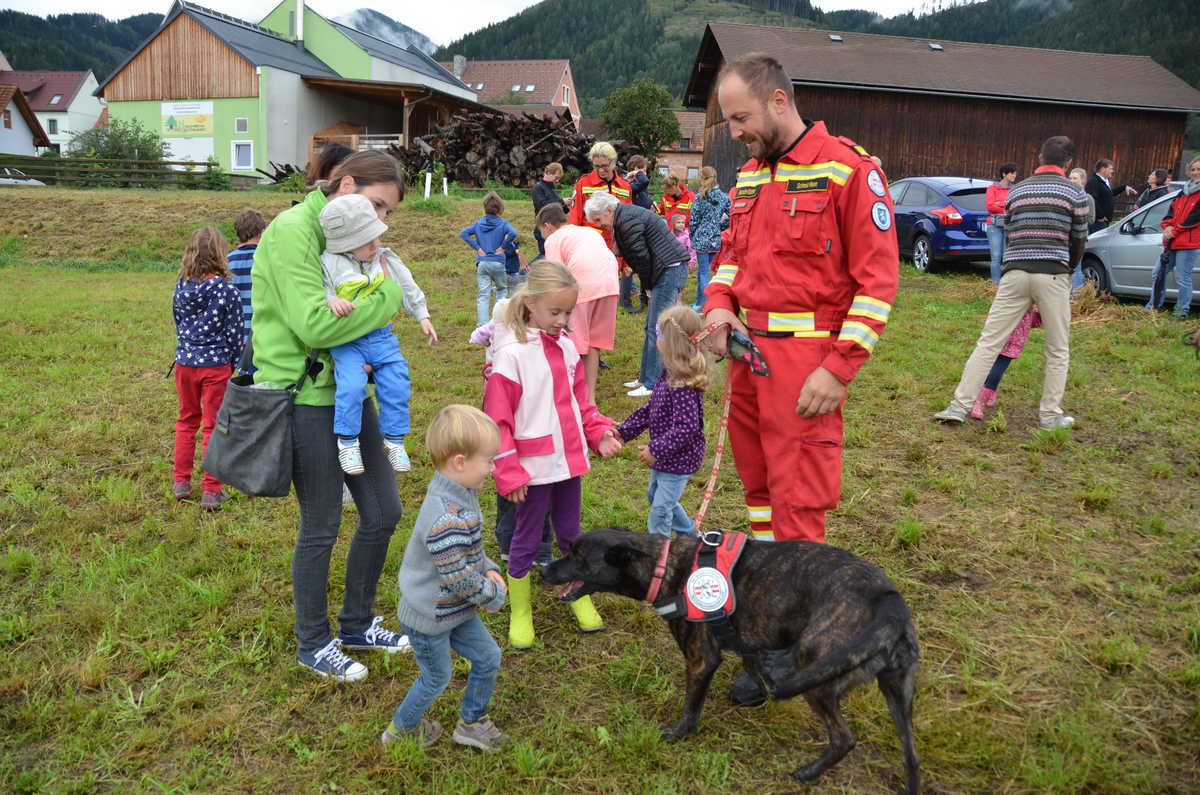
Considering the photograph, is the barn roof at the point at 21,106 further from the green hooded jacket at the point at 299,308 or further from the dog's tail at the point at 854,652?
the dog's tail at the point at 854,652

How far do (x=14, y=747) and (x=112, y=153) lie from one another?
4146 cm

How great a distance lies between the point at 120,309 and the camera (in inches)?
464

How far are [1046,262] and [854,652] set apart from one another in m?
5.08

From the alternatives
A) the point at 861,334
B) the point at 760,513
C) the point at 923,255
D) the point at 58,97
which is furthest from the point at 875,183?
the point at 58,97

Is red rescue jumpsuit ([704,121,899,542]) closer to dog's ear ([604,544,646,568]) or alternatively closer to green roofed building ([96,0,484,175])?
dog's ear ([604,544,646,568])

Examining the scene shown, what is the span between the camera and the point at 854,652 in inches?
98.7

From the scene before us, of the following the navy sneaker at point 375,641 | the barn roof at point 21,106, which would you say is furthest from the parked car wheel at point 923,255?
the barn roof at point 21,106

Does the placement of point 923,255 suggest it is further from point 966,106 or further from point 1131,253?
point 966,106

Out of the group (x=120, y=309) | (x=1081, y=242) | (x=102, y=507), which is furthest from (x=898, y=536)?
(x=120, y=309)

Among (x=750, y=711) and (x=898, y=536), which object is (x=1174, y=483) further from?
(x=750, y=711)

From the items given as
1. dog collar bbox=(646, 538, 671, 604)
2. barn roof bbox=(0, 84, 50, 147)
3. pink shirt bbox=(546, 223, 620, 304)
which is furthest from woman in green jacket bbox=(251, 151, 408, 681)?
barn roof bbox=(0, 84, 50, 147)

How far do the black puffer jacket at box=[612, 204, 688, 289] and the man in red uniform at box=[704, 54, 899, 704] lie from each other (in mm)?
3977

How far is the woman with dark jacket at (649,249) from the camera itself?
7098 mm

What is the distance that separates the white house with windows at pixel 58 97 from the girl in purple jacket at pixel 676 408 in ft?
330
